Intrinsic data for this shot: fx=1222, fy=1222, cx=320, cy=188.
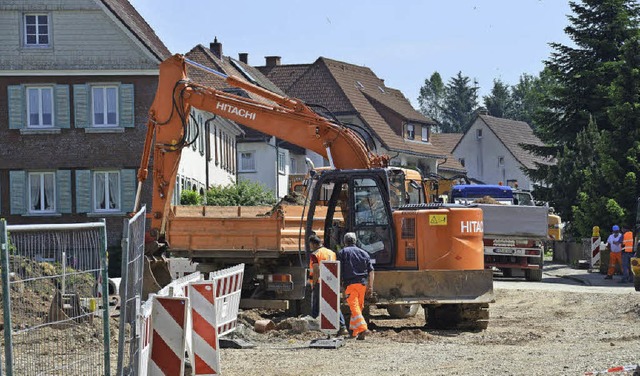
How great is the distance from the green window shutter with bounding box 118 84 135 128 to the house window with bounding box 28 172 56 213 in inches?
130

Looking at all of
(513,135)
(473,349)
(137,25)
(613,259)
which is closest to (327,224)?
(473,349)

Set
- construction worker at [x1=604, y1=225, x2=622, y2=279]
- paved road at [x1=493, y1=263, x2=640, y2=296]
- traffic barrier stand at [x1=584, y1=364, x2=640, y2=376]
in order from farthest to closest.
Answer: construction worker at [x1=604, y1=225, x2=622, y2=279], paved road at [x1=493, y1=263, x2=640, y2=296], traffic barrier stand at [x1=584, y1=364, x2=640, y2=376]

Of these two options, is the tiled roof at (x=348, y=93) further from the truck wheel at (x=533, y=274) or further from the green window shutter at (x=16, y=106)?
the truck wheel at (x=533, y=274)

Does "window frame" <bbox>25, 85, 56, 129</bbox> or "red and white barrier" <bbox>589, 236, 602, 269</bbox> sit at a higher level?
"window frame" <bbox>25, 85, 56, 129</bbox>

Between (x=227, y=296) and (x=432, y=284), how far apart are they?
333 centimetres

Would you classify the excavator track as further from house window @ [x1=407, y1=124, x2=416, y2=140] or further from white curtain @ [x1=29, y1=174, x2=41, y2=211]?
house window @ [x1=407, y1=124, x2=416, y2=140]

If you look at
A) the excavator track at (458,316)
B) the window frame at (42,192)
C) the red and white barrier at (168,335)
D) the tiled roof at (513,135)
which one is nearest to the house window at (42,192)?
the window frame at (42,192)

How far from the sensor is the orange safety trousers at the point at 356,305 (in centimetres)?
1811

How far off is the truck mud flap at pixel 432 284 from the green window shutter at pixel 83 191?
25.5m

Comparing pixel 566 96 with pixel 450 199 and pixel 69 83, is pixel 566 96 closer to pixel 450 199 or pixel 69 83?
pixel 450 199

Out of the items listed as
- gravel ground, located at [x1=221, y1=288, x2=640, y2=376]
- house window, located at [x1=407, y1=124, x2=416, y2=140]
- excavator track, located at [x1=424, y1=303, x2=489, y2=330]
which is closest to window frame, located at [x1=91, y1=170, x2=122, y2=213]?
gravel ground, located at [x1=221, y1=288, x2=640, y2=376]

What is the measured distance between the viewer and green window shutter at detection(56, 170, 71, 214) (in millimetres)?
43531

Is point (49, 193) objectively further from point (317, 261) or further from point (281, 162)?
point (281, 162)

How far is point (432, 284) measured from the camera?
19.7m
